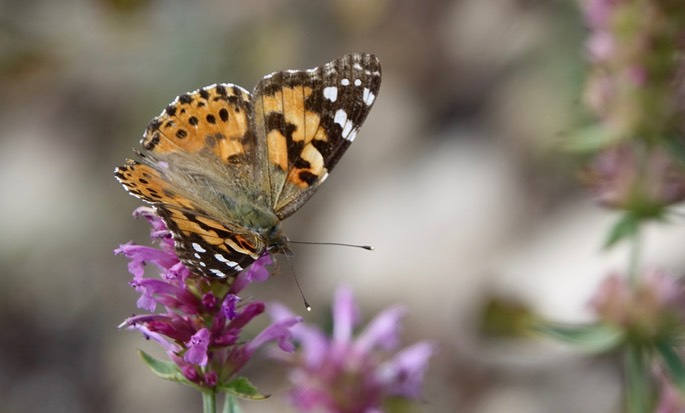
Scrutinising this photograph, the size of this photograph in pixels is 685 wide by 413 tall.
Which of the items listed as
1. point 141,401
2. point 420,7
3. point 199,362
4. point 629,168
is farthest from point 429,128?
point 199,362

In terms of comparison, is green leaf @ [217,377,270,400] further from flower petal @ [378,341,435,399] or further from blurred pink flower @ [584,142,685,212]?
blurred pink flower @ [584,142,685,212]

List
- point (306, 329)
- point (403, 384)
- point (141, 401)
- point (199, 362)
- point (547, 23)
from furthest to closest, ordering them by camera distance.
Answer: point (141, 401) < point (547, 23) < point (306, 329) < point (403, 384) < point (199, 362)

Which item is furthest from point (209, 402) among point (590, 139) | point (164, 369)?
point (590, 139)

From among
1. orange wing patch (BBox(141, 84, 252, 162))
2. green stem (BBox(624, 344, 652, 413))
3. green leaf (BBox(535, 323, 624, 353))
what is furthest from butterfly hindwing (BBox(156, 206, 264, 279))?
green stem (BBox(624, 344, 652, 413))

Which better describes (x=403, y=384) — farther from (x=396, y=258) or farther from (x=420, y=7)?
(x=420, y=7)

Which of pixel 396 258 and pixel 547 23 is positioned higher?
pixel 547 23

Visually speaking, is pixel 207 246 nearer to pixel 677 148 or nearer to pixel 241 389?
pixel 241 389

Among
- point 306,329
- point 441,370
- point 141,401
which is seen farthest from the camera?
point 141,401

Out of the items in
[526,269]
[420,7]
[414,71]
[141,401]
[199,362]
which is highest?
[420,7]
